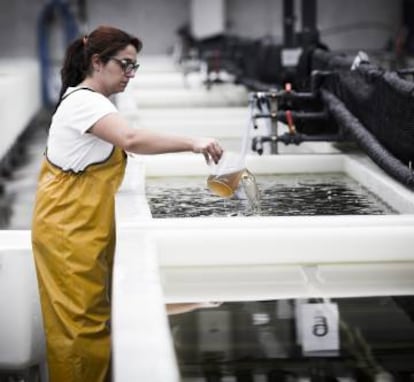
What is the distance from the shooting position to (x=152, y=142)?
1949 millimetres

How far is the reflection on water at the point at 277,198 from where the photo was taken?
246 centimetres

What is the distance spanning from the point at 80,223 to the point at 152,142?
31 centimetres

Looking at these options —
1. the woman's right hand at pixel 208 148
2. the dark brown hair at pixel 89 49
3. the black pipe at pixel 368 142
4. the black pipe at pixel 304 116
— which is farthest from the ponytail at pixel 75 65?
the black pipe at pixel 304 116

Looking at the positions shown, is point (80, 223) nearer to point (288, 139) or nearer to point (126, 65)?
point (126, 65)

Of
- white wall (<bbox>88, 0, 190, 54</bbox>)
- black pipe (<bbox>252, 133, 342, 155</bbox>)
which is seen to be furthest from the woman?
white wall (<bbox>88, 0, 190, 54</bbox>)

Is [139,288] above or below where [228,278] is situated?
above

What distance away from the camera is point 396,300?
83.0 inches

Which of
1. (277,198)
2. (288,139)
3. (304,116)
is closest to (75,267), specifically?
(277,198)

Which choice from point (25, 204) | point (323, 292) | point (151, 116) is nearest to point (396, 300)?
point (323, 292)

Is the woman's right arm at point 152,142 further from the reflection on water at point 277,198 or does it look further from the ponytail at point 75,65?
the reflection on water at point 277,198

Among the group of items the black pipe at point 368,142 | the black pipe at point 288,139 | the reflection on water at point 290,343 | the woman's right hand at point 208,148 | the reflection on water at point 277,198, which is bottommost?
the reflection on water at point 290,343

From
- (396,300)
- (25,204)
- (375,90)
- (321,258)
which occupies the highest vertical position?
(375,90)

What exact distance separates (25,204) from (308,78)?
320 centimetres

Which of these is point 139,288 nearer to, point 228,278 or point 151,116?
point 228,278
